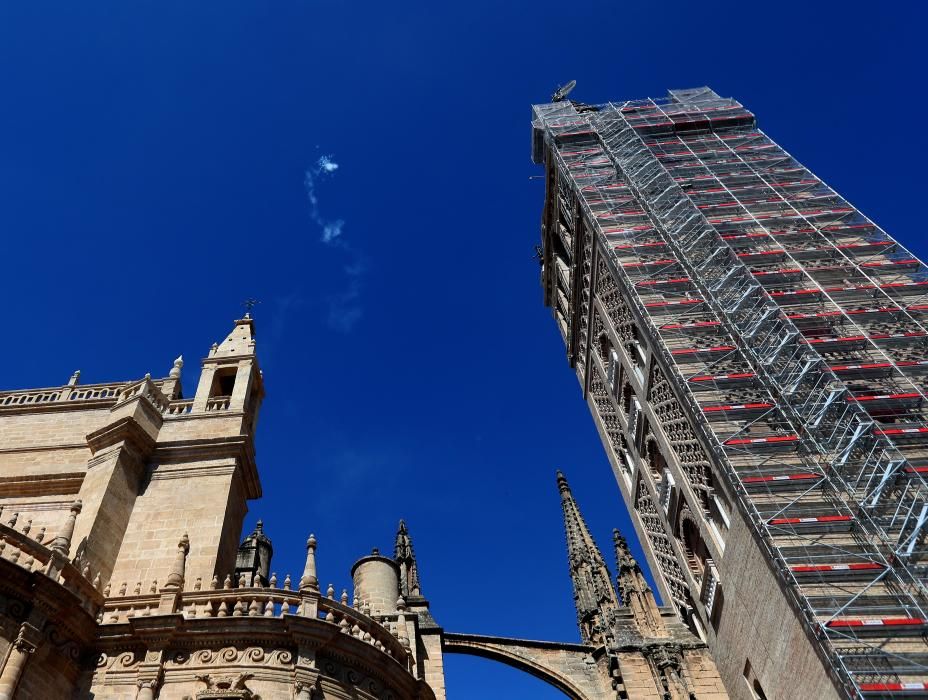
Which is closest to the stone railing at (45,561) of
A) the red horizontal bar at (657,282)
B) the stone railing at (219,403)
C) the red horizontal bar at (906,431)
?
the stone railing at (219,403)

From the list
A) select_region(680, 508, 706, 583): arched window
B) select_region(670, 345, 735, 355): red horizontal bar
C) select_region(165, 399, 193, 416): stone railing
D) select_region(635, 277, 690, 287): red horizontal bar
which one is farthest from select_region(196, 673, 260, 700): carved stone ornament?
select_region(635, 277, 690, 287): red horizontal bar

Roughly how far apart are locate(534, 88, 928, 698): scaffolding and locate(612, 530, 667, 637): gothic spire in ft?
22.4

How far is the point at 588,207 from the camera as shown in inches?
1153

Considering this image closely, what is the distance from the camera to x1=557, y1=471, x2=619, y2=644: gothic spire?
22078 mm

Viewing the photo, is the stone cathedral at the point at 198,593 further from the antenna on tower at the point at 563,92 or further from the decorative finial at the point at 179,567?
the antenna on tower at the point at 563,92

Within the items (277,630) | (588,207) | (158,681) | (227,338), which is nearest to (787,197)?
(588,207)

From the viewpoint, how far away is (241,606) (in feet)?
43.3

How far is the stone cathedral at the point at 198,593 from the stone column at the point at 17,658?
0.07 feet

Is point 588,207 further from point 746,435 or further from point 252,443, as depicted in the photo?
point 252,443

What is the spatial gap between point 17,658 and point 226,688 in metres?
3.06

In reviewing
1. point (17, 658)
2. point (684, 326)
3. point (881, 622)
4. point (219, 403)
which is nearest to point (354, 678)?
point (17, 658)

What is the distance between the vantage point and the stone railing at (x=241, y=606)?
13.1 meters

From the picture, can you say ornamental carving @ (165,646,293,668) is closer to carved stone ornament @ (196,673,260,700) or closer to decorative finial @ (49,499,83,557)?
carved stone ornament @ (196,673,260,700)

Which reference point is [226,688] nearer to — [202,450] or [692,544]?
[202,450]
